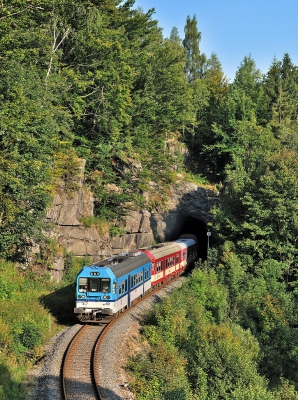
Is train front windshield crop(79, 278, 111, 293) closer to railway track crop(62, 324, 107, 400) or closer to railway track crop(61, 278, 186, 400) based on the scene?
railway track crop(61, 278, 186, 400)

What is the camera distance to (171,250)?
3741 cm

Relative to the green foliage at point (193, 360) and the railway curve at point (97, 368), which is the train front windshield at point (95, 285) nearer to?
Answer: the railway curve at point (97, 368)

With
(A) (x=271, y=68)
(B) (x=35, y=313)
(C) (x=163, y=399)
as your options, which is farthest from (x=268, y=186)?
(A) (x=271, y=68)

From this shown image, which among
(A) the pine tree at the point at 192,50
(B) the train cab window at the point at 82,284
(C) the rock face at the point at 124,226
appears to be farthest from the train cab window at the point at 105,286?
(A) the pine tree at the point at 192,50

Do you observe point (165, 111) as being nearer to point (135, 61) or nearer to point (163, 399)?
point (135, 61)

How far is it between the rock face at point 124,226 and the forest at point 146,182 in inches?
53.7

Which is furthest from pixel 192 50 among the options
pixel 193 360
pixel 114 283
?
pixel 193 360

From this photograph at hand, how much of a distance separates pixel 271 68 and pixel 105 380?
2437 inches

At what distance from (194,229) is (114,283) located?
41.7 metres

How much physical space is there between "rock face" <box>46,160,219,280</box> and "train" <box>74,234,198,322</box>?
545 centimetres

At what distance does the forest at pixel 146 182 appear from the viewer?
19172 millimetres

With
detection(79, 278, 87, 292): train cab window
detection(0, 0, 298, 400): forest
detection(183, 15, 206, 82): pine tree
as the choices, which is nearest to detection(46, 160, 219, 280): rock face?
detection(0, 0, 298, 400): forest

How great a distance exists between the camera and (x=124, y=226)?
40.9 metres

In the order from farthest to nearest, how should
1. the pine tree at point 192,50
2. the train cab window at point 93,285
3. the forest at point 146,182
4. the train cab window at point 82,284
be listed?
1. the pine tree at point 192,50
2. the train cab window at point 82,284
3. the train cab window at point 93,285
4. the forest at point 146,182
